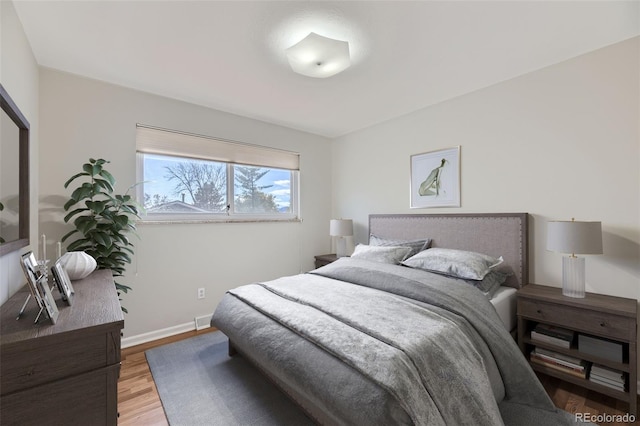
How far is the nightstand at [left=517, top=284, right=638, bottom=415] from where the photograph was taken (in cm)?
166

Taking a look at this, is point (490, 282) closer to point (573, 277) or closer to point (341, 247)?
point (573, 277)

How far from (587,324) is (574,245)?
1.70ft

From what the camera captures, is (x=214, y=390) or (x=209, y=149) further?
(x=209, y=149)

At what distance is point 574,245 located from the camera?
6.20ft

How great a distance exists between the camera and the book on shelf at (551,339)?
6.25 feet

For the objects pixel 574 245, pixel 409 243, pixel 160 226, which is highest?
pixel 160 226

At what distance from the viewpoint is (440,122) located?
118 inches

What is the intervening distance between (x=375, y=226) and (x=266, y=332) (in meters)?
2.23

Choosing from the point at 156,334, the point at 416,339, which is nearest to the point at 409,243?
the point at 416,339

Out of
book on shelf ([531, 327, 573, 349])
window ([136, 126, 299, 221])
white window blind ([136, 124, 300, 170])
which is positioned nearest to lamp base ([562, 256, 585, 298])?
book on shelf ([531, 327, 573, 349])

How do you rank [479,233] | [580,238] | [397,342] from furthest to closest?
[479,233]
[580,238]
[397,342]

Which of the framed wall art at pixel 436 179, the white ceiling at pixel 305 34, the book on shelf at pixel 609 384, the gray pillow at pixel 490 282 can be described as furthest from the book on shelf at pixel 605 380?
the white ceiling at pixel 305 34

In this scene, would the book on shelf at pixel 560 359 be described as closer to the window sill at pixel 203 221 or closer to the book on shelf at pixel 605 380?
the book on shelf at pixel 605 380

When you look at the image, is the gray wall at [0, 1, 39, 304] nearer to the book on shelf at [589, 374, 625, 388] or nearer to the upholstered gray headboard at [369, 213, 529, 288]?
the upholstered gray headboard at [369, 213, 529, 288]
